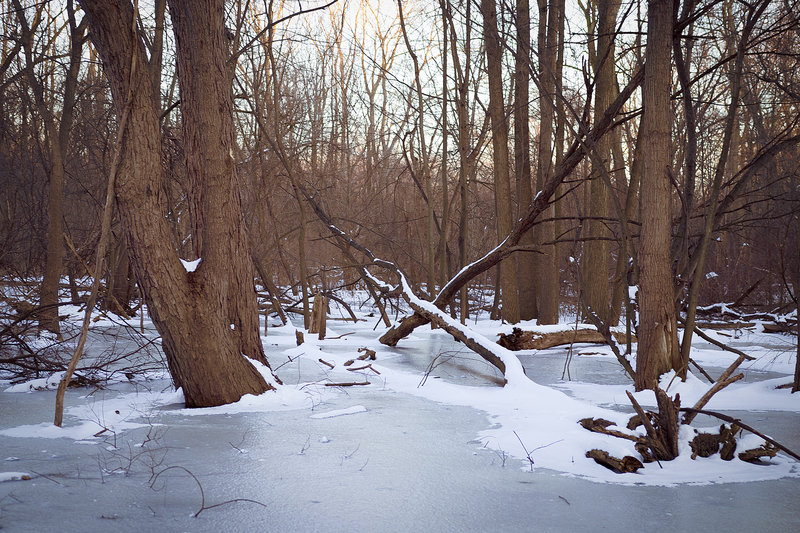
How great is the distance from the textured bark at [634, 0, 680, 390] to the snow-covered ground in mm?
496

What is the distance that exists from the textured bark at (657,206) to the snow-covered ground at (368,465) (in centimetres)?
50

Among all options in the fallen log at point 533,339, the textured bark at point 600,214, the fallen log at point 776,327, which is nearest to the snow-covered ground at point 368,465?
the fallen log at point 533,339

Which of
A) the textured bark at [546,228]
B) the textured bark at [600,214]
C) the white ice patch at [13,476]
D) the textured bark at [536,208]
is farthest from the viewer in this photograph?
the textured bark at [546,228]

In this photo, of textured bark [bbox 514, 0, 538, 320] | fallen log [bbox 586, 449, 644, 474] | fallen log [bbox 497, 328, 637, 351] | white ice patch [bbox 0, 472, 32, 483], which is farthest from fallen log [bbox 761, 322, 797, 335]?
white ice patch [bbox 0, 472, 32, 483]

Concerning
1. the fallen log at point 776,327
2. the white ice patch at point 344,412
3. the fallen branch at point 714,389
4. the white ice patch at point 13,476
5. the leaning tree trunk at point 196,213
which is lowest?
the white ice patch at point 344,412

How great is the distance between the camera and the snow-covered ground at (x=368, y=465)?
3.17 meters

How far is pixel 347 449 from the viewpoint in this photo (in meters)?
4.46

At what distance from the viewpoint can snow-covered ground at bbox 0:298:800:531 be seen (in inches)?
125

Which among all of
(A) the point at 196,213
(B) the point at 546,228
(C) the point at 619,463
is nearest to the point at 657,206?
(C) the point at 619,463

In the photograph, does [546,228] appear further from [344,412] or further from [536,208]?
[344,412]

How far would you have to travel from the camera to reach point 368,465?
4074 millimetres

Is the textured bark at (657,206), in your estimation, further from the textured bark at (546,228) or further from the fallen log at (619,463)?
the textured bark at (546,228)

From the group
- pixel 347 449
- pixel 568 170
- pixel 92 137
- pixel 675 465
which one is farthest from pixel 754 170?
pixel 92 137

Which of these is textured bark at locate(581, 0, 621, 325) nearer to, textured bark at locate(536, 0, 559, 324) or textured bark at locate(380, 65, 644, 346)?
textured bark at locate(536, 0, 559, 324)
